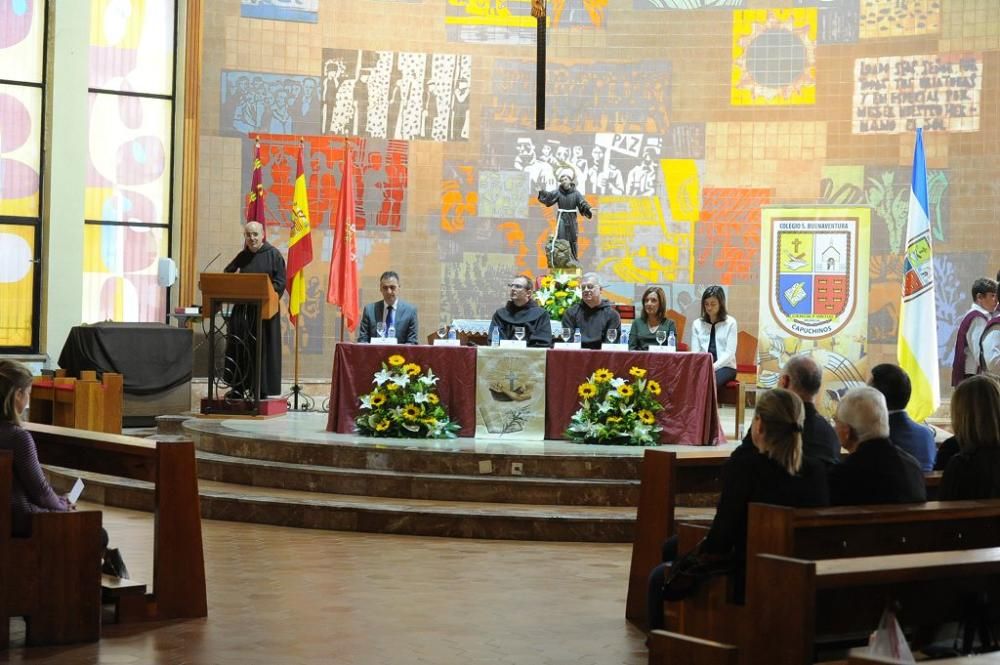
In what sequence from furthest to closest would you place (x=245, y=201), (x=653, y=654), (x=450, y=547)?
(x=245, y=201), (x=450, y=547), (x=653, y=654)

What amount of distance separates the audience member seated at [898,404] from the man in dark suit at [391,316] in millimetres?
5423

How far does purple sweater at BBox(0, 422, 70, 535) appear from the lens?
14.6 ft

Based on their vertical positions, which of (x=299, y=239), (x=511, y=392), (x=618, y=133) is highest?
(x=618, y=133)

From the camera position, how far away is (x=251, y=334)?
10312mm

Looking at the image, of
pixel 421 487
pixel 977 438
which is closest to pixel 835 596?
pixel 977 438

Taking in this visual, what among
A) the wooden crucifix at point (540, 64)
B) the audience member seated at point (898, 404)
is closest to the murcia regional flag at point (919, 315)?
the wooden crucifix at point (540, 64)

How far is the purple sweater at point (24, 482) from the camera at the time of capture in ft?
14.6

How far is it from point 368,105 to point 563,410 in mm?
5971

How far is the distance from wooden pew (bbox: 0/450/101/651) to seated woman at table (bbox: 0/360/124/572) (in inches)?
2.4

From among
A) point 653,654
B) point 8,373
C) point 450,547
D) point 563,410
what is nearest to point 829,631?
point 653,654

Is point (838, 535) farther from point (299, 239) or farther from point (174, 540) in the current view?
point (299, 239)

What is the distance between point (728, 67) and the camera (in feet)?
46.1

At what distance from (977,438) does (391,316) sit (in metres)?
6.29

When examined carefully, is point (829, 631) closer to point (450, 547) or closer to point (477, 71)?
point (450, 547)
